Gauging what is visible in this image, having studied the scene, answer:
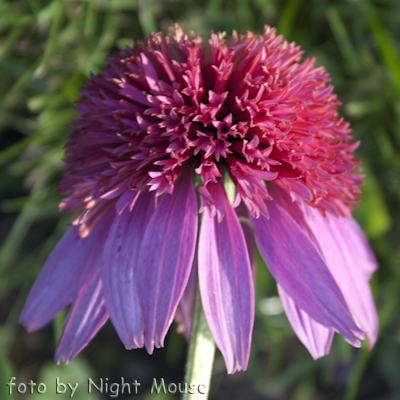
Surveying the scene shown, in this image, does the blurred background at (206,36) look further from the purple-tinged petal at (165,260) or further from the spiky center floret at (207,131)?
the purple-tinged petal at (165,260)

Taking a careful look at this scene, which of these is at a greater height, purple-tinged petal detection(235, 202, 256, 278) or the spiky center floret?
the spiky center floret

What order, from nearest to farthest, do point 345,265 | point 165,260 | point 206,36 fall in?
point 165,260 < point 345,265 < point 206,36

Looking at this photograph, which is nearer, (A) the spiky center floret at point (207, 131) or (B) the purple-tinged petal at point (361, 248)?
(A) the spiky center floret at point (207, 131)

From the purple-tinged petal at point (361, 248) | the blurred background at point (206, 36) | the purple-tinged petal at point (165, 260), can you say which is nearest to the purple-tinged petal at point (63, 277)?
the purple-tinged petal at point (165, 260)

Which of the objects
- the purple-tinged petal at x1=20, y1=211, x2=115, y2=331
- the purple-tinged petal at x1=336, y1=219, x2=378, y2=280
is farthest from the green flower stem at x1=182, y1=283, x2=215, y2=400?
the purple-tinged petal at x1=336, y1=219, x2=378, y2=280

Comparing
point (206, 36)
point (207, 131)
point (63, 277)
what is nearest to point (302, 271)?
point (207, 131)

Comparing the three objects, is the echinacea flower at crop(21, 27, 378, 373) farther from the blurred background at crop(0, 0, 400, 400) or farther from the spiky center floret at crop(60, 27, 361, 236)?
the blurred background at crop(0, 0, 400, 400)

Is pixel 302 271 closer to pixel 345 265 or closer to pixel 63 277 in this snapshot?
pixel 345 265
